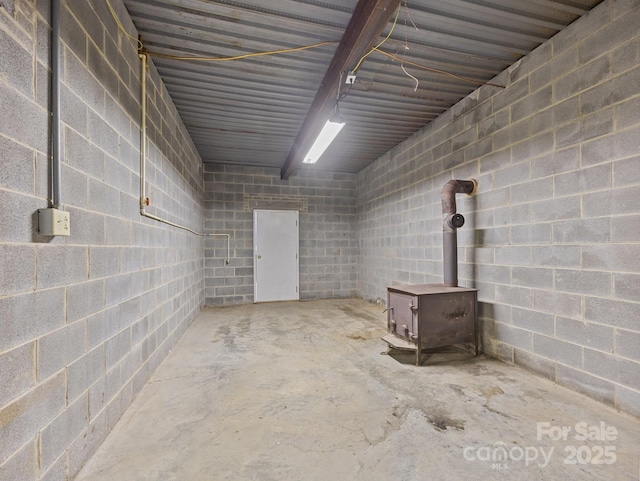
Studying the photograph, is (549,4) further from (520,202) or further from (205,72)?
(205,72)

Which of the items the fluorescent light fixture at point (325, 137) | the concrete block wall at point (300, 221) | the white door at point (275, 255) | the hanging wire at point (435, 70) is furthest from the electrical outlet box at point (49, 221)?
the white door at point (275, 255)

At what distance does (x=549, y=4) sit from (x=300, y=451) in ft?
10.9

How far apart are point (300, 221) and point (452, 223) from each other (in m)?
3.52

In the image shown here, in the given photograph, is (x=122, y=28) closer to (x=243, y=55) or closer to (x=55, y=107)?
(x=243, y=55)

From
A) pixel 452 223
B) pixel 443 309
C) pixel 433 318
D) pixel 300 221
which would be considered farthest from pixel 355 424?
pixel 300 221

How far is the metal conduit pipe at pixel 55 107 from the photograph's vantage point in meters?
1.26

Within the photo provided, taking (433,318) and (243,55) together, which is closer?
(243,55)

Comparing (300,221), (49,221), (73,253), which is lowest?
(73,253)

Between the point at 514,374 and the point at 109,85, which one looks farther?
the point at 514,374

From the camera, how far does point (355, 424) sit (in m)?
1.78

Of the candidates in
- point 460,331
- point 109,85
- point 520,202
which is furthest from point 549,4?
point 109,85

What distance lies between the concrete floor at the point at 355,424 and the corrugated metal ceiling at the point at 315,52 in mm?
2582

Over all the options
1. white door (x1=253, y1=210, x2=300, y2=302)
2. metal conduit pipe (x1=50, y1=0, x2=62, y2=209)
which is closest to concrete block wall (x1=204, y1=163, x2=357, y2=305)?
white door (x1=253, y1=210, x2=300, y2=302)

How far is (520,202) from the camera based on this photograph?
263cm
